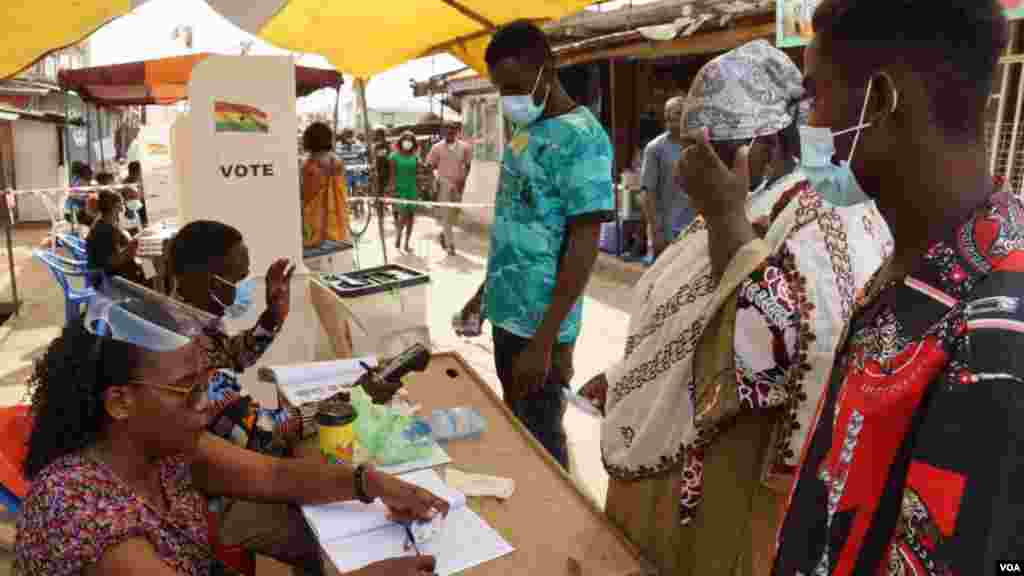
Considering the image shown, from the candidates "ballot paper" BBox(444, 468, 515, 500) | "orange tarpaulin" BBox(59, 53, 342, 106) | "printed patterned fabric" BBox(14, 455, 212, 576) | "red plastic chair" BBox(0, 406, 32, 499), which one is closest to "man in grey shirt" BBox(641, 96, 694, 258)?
"orange tarpaulin" BBox(59, 53, 342, 106)

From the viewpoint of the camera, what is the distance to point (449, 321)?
655cm

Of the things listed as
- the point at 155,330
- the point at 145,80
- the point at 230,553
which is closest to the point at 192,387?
the point at 155,330

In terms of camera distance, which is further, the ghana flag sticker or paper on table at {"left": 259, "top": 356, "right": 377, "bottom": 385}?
the ghana flag sticker

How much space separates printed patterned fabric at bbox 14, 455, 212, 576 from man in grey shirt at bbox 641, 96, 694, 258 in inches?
176

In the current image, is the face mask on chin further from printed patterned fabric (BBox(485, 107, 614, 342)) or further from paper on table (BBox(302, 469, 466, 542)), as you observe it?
printed patterned fabric (BBox(485, 107, 614, 342))

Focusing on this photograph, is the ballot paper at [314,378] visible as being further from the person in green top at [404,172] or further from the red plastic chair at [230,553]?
the person in green top at [404,172]

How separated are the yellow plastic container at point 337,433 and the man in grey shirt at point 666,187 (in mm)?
3963

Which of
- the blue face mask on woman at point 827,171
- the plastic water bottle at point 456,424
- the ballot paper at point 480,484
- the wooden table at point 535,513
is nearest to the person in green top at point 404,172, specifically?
the plastic water bottle at point 456,424

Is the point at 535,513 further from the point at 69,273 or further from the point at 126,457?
the point at 69,273

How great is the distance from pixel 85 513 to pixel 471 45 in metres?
5.14

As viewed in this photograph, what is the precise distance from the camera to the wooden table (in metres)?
1.42

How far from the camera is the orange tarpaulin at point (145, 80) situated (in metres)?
6.83

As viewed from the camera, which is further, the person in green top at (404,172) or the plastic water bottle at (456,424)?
the person in green top at (404,172)

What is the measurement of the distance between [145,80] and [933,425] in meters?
7.70
